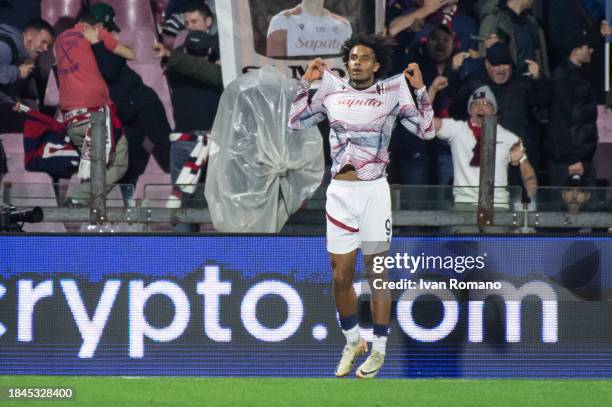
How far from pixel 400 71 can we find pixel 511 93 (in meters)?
1.11

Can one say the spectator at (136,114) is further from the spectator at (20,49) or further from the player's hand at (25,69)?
the player's hand at (25,69)

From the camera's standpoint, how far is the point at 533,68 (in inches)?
509

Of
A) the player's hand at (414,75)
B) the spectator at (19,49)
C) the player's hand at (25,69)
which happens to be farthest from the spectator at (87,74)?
the player's hand at (414,75)

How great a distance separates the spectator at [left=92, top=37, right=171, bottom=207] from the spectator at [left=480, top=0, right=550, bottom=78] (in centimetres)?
329

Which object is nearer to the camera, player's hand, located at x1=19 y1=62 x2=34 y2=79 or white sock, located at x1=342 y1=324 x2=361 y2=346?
white sock, located at x1=342 y1=324 x2=361 y2=346

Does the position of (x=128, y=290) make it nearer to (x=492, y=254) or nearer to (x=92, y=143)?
(x=92, y=143)

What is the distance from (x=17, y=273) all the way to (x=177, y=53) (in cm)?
390

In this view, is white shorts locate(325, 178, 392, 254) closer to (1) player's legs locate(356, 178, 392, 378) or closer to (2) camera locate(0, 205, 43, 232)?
(1) player's legs locate(356, 178, 392, 378)

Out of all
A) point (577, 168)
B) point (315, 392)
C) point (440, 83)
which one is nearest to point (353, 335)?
point (315, 392)

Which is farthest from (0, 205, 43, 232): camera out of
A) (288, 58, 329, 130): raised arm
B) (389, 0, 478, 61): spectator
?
(389, 0, 478, 61): spectator

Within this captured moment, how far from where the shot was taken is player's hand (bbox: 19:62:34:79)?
13.5 meters

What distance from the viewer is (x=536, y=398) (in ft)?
28.7

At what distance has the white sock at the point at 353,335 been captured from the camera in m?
9.17

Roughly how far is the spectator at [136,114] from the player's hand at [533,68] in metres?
3.64
